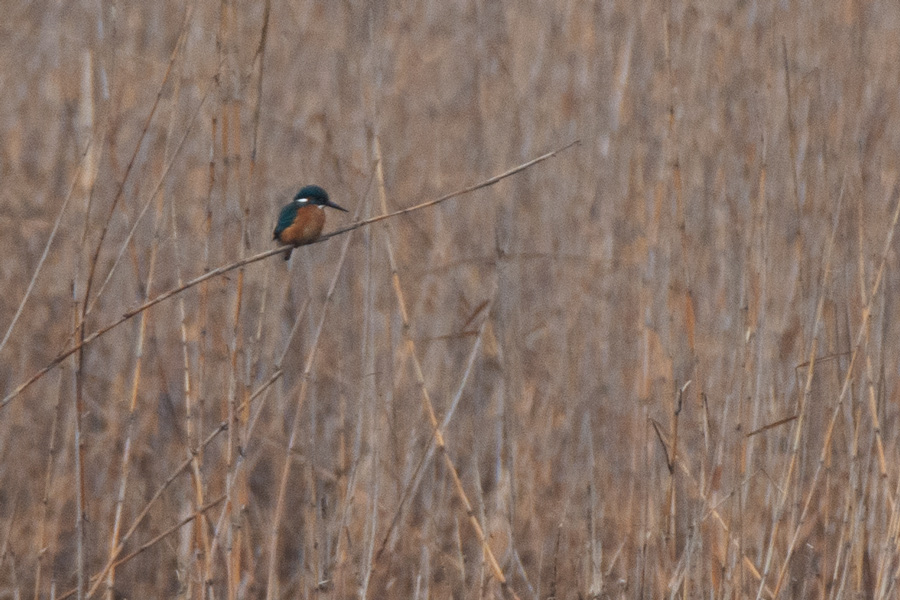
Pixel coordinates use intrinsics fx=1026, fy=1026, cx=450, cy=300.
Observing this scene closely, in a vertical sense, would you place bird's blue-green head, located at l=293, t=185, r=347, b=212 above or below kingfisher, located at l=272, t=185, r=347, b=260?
above

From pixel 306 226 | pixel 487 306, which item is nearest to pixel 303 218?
pixel 306 226

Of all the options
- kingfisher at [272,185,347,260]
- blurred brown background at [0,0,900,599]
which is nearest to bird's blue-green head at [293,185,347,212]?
kingfisher at [272,185,347,260]

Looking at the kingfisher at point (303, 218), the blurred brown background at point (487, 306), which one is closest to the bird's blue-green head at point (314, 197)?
the kingfisher at point (303, 218)

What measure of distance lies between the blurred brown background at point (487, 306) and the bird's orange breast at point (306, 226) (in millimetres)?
57

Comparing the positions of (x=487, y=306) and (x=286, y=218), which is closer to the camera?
(x=487, y=306)

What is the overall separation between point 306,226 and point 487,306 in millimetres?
394

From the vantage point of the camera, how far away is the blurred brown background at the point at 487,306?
1370 millimetres

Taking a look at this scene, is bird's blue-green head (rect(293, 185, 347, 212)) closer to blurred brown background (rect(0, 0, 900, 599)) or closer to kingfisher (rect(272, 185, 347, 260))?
kingfisher (rect(272, 185, 347, 260))

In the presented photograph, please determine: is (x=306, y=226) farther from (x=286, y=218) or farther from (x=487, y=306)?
(x=487, y=306)

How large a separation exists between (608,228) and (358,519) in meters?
0.70

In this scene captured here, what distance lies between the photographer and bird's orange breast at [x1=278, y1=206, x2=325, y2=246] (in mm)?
1688

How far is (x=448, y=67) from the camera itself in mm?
2393

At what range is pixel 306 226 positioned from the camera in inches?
66.7

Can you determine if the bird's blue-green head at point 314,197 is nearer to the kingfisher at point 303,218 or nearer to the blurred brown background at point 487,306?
the kingfisher at point 303,218
